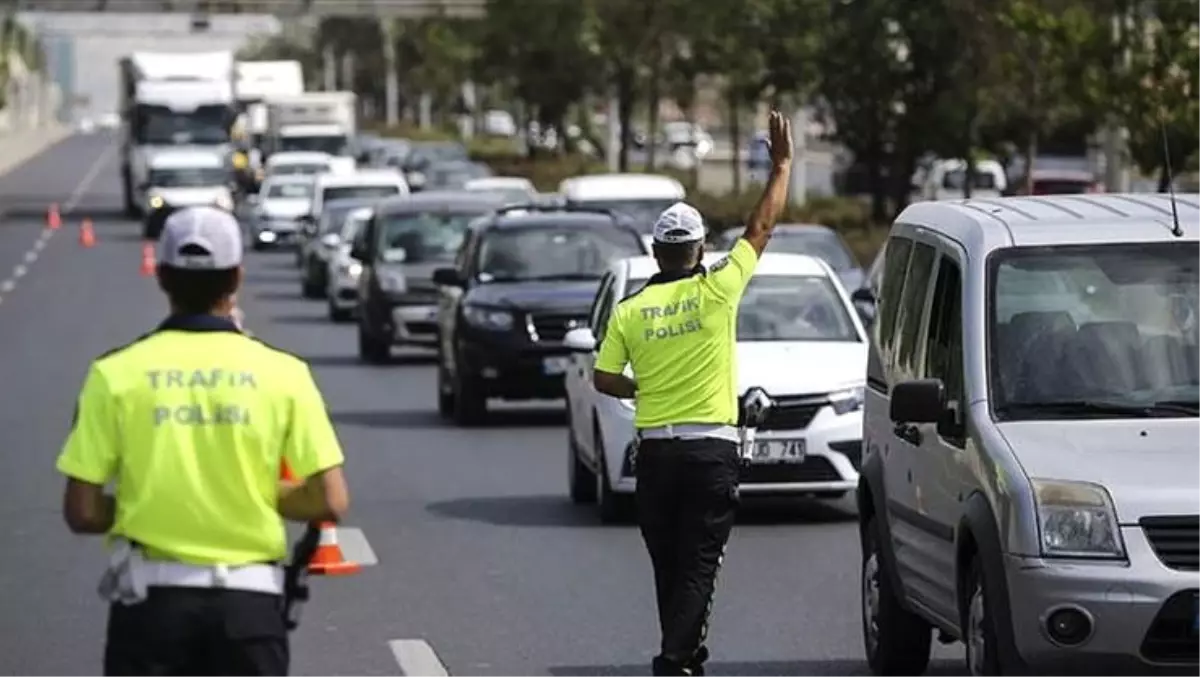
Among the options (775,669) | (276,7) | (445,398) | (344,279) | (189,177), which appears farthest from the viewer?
(276,7)

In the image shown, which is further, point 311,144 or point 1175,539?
point 311,144

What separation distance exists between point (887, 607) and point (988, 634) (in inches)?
63.7

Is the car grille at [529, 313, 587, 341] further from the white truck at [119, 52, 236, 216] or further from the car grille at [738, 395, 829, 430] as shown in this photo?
the white truck at [119, 52, 236, 216]

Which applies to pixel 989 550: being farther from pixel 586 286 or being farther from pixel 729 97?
pixel 729 97

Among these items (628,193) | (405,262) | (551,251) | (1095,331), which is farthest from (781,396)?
(628,193)

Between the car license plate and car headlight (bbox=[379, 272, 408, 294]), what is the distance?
14028 millimetres

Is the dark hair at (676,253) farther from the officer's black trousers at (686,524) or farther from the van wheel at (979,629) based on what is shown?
the van wheel at (979,629)

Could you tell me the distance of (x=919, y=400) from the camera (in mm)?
9727

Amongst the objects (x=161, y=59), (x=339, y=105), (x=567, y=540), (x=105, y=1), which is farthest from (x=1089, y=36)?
(x=105, y=1)

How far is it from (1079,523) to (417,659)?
3.65 meters

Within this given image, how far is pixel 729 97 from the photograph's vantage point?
53.2 m

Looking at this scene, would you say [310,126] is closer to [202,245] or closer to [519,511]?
[519,511]

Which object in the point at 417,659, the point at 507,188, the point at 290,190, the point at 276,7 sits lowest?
the point at 290,190

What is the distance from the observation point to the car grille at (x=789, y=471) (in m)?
16.3
